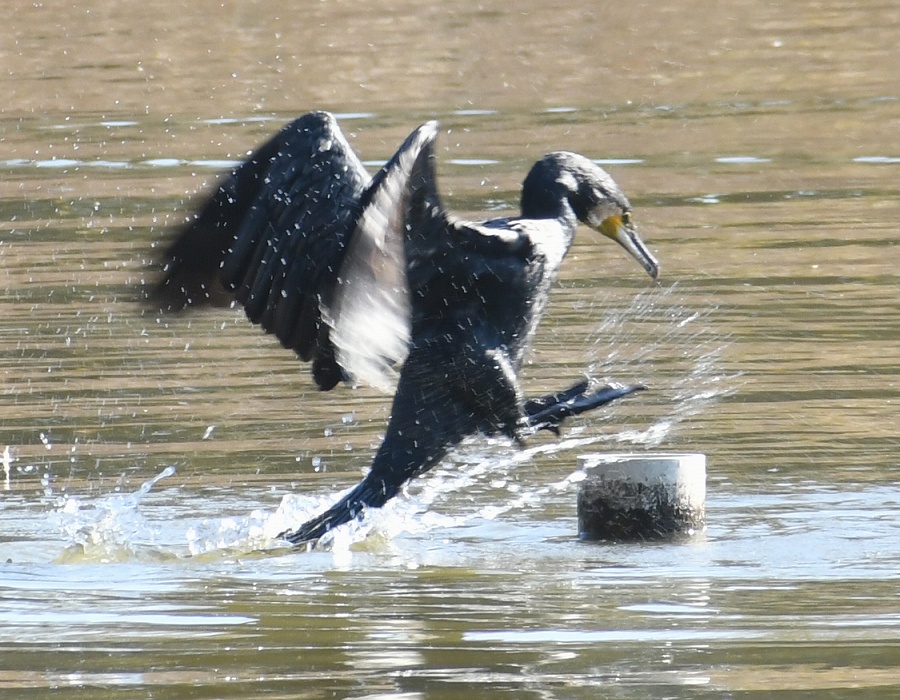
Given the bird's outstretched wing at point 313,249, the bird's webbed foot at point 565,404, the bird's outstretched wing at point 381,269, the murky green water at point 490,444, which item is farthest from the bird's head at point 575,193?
the bird's outstretched wing at point 381,269

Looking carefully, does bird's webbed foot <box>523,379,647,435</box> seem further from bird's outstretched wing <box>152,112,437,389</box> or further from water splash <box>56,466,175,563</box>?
water splash <box>56,466,175,563</box>

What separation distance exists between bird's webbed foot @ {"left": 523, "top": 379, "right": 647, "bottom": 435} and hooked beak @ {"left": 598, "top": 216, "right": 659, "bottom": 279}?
53cm

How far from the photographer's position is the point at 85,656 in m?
4.90

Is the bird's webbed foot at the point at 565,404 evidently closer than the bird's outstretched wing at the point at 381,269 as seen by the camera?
No

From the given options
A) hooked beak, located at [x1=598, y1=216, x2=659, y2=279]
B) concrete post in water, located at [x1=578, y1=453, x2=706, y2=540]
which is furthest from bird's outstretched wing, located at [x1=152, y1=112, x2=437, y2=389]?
hooked beak, located at [x1=598, y1=216, x2=659, y2=279]

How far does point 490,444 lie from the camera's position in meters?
7.02

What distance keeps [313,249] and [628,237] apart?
1.29 metres

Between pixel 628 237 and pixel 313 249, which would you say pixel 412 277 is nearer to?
pixel 313 249

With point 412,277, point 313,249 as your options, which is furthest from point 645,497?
point 313,249

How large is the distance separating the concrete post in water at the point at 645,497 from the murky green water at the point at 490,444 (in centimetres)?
9

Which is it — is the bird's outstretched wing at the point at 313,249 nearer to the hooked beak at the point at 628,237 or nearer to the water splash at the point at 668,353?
the hooked beak at the point at 628,237

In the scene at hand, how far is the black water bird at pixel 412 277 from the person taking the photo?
6.05m

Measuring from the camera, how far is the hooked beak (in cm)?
683

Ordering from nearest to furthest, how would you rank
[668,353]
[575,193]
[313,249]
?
[313,249] → [575,193] → [668,353]
